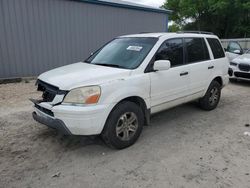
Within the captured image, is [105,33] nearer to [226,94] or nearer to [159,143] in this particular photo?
[226,94]

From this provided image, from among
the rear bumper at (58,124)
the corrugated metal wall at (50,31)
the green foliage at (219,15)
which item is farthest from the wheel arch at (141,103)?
the green foliage at (219,15)

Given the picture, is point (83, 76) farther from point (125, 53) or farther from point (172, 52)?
point (172, 52)

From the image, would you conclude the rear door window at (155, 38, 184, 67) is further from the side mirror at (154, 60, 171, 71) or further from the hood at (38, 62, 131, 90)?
the hood at (38, 62, 131, 90)

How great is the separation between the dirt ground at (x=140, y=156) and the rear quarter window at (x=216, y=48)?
149 centimetres

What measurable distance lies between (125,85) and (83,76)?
2.06ft

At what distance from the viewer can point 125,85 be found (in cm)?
331

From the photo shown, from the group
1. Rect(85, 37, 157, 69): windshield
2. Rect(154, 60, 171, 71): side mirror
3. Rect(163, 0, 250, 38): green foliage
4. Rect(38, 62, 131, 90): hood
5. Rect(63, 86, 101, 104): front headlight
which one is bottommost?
Rect(63, 86, 101, 104): front headlight

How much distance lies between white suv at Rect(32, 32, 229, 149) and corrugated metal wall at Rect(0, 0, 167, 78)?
5.26m

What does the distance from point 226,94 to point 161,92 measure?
404cm

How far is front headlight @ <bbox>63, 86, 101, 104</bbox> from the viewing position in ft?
9.86

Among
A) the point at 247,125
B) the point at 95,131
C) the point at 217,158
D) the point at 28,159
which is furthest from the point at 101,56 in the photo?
the point at 247,125

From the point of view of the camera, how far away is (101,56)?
435 centimetres

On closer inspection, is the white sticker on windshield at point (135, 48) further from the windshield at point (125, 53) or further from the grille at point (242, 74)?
the grille at point (242, 74)

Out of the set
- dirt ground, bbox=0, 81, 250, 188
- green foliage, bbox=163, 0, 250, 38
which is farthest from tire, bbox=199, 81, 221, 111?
green foliage, bbox=163, 0, 250, 38
